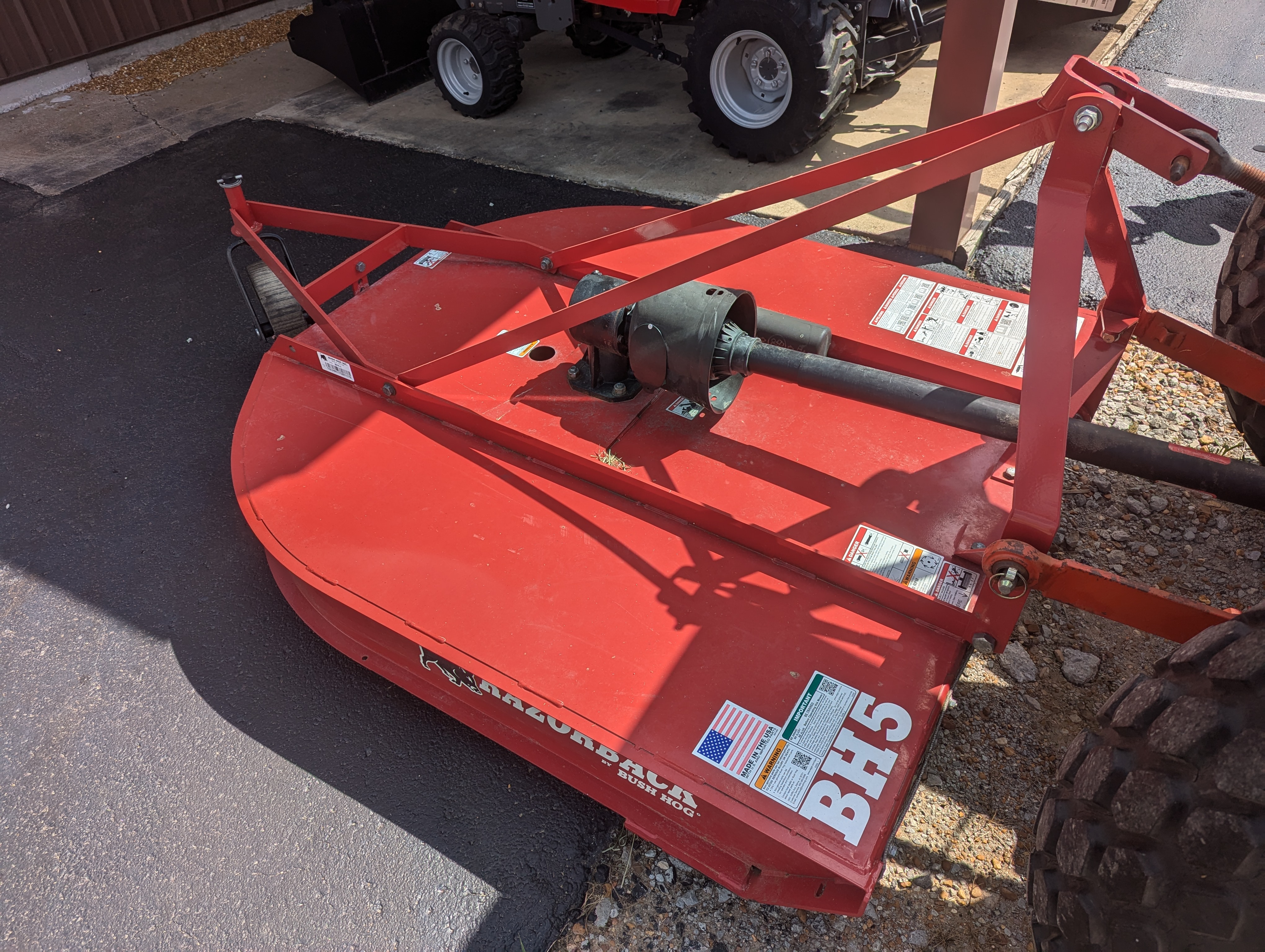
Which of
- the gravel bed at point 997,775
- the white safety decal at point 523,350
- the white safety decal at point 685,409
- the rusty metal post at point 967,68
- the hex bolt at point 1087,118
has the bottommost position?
the gravel bed at point 997,775

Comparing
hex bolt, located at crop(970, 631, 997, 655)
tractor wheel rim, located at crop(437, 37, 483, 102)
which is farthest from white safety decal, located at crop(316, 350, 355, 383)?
Result: tractor wheel rim, located at crop(437, 37, 483, 102)

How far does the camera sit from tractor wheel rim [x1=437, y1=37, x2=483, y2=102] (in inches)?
198

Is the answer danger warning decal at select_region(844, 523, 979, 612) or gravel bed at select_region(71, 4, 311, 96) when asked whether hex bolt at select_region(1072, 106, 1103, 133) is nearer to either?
danger warning decal at select_region(844, 523, 979, 612)

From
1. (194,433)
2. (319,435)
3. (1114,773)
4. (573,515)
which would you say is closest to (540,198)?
(194,433)

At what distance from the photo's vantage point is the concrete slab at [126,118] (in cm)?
492

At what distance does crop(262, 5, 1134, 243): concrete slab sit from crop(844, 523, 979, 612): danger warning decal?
224 cm

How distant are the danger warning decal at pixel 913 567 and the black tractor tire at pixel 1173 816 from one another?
0.41 meters

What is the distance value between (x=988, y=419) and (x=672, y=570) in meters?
0.77

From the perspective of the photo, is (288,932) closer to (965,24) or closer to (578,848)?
(578,848)

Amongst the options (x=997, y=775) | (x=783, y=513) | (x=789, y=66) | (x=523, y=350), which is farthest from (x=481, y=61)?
(x=997, y=775)

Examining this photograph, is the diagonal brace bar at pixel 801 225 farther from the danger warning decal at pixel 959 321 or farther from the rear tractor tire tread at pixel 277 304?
the rear tractor tire tread at pixel 277 304

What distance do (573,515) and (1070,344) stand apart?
3.73 feet

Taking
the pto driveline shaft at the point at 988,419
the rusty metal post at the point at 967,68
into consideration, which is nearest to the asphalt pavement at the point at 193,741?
the pto driveline shaft at the point at 988,419

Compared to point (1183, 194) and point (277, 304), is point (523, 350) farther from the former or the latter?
point (1183, 194)
